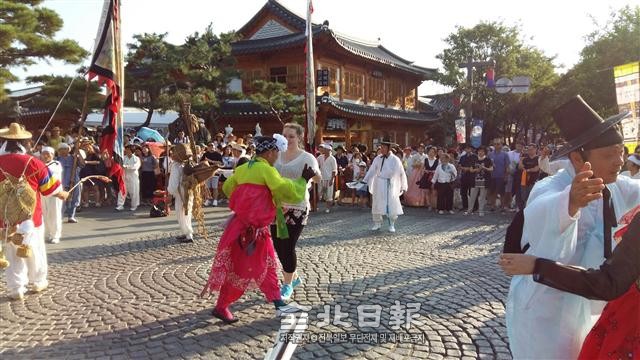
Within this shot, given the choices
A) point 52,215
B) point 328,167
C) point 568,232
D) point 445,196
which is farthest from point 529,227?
point 328,167

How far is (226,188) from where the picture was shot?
4523mm

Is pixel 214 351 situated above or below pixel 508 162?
below

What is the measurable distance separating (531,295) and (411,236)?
275 inches

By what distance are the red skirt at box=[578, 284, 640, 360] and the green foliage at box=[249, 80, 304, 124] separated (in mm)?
18252

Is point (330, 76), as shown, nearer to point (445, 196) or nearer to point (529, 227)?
point (445, 196)

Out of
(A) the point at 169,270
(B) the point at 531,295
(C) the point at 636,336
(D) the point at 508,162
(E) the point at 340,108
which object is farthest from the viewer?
(E) the point at 340,108

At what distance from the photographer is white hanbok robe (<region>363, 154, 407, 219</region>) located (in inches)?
363

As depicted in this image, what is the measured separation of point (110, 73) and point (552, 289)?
23.9 ft

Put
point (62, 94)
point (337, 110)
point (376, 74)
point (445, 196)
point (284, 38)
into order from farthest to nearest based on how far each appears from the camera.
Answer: point (376, 74), point (284, 38), point (337, 110), point (62, 94), point (445, 196)

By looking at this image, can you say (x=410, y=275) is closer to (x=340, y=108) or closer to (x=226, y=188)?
(x=226, y=188)

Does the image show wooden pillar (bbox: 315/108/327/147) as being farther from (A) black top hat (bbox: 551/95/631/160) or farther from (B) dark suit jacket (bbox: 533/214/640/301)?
(B) dark suit jacket (bbox: 533/214/640/301)

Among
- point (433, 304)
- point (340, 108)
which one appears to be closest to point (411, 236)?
point (433, 304)

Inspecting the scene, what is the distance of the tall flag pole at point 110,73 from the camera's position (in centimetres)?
731

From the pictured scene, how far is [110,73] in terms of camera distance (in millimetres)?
7340
